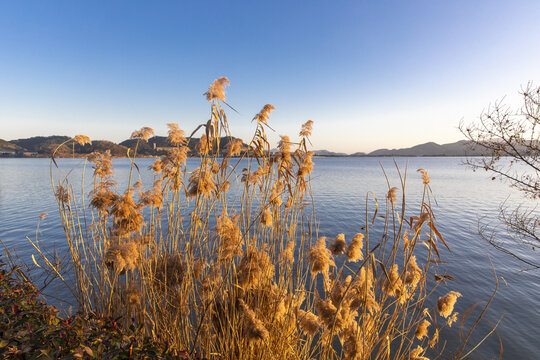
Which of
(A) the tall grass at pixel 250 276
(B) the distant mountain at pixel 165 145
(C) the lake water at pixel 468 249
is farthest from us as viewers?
(C) the lake water at pixel 468 249

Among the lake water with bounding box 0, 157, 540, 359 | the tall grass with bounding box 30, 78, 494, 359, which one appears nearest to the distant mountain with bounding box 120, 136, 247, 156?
the tall grass with bounding box 30, 78, 494, 359

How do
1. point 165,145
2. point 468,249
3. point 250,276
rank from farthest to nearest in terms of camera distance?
point 468,249
point 165,145
point 250,276

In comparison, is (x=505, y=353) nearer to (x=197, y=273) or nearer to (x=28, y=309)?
(x=197, y=273)

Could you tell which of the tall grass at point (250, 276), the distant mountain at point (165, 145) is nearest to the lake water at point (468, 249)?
the tall grass at point (250, 276)

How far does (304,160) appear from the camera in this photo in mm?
3146

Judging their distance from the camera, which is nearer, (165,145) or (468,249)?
(165,145)

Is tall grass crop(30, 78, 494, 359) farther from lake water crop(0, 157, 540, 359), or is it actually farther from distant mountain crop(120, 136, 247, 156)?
lake water crop(0, 157, 540, 359)

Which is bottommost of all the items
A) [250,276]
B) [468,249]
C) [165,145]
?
[468,249]

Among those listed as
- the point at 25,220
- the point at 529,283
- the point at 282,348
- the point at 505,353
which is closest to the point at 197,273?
the point at 282,348

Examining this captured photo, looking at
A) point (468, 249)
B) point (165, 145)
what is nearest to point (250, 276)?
point (165, 145)

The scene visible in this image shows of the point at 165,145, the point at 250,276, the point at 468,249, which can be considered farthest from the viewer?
the point at 468,249

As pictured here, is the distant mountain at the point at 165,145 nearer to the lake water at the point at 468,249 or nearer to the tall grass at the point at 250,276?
the tall grass at the point at 250,276

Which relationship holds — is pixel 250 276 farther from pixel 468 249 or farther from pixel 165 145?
pixel 468 249

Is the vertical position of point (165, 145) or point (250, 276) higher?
point (165, 145)
